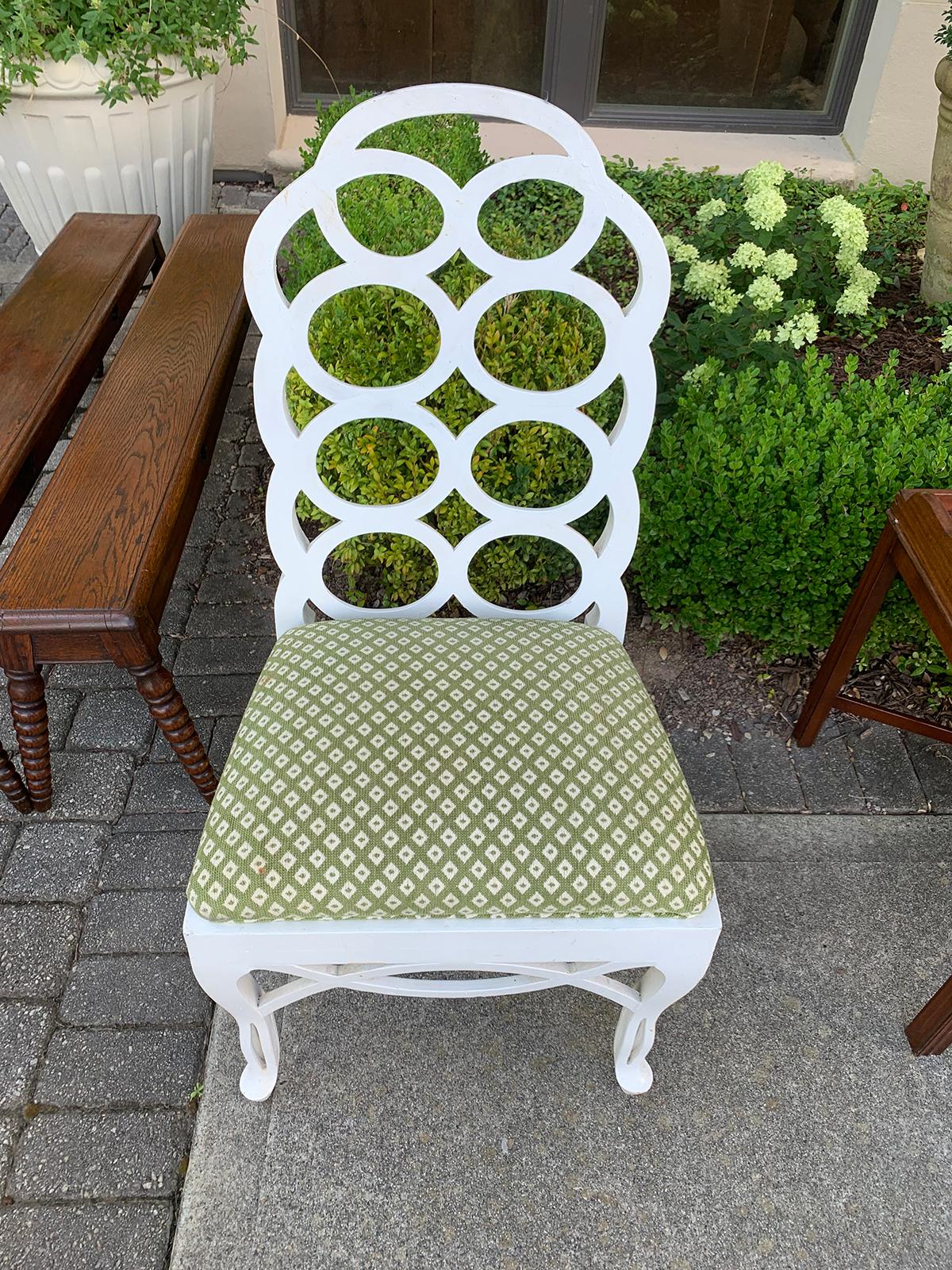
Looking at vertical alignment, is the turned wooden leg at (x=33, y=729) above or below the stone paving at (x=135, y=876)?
above

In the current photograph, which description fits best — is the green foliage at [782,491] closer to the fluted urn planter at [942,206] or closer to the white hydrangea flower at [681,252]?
the white hydrangea flower at [681,252]

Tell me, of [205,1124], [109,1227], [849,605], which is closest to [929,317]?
[849,605]

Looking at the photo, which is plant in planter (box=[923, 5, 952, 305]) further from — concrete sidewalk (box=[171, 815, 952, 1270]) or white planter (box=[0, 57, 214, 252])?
white planter (box=[0, 57, 214, 252])

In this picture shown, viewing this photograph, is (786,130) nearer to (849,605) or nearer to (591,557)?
(849,605)

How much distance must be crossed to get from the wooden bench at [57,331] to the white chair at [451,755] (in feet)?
3.38

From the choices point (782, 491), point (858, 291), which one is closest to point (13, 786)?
point (782, 491)

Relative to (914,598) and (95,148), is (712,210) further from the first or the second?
(95,148)

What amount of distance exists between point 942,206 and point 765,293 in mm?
875

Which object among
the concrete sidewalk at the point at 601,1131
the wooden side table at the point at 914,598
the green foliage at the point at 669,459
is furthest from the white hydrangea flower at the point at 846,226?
the concrete sidewalk at the point at 601,1131

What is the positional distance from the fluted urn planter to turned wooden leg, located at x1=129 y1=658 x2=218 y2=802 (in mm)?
2785

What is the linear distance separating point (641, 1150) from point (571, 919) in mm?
663

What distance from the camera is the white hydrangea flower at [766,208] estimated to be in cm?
262

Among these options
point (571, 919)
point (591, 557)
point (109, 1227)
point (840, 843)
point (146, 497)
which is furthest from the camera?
point (840, 843)

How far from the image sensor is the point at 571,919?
1.35 meters
